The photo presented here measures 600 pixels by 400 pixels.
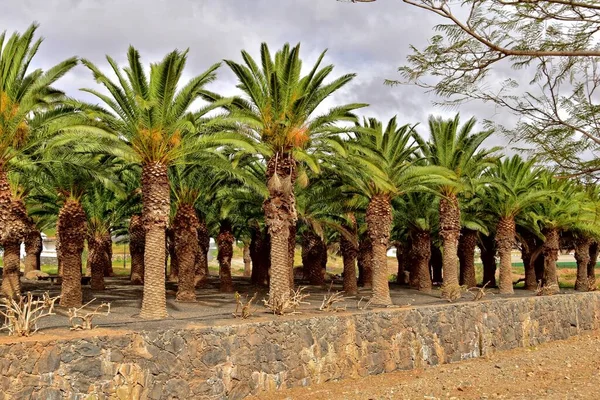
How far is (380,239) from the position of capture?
23.3 meters

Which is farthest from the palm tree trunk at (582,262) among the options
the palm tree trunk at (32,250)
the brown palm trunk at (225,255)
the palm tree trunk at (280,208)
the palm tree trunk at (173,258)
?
the palm tree trunk at (32,250)

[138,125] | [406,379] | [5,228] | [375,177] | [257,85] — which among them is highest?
[257,85]

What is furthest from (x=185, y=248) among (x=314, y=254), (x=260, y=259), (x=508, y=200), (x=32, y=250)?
(x=508, y=200)

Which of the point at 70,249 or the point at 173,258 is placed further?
the point at 173,258

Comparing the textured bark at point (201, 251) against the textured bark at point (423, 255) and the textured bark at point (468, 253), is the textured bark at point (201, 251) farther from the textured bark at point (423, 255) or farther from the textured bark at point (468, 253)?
the textured bark at point (468, 253)

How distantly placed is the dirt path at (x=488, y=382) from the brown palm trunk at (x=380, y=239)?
438 centimetres

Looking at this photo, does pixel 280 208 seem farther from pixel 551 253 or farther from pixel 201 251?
pixel 551 253

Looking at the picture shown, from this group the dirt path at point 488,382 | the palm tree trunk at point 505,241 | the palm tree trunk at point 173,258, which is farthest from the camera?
the palm tree trunk at point 173,258

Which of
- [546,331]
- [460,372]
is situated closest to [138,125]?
[460,372]

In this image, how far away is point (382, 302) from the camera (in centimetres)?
2288

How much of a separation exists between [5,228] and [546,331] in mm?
22152

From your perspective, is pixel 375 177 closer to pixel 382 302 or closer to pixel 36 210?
pixel 382 302

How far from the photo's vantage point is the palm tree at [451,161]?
26.9 meters

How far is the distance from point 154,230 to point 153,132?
3.08 metres
